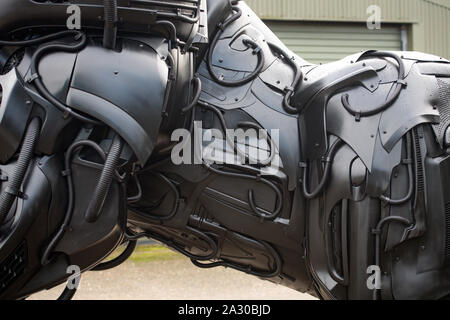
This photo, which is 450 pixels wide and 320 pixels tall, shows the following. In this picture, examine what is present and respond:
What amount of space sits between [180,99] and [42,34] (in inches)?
19.1

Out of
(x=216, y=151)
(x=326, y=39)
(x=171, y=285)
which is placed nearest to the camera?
(x=216, y=151)

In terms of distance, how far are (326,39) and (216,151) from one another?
5.53 metres

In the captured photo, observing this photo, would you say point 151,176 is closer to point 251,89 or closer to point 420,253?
point 251,89

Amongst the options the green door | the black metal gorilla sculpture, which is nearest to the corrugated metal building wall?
the green door

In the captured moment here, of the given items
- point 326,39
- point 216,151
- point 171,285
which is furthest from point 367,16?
point 216,151

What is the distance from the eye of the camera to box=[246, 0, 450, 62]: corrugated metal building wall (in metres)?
7.02

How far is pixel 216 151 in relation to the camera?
2080mm

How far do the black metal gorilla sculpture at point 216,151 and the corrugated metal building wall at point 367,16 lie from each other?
4.91m

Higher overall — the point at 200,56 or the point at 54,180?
the point at 200,56

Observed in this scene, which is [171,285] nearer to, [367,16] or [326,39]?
[326,39]

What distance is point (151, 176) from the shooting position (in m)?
2.12

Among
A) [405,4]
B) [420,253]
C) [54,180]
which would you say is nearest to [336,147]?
[420,253]

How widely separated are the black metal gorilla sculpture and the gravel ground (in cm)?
306

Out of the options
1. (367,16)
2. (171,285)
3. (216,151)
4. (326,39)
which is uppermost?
(216,151)
